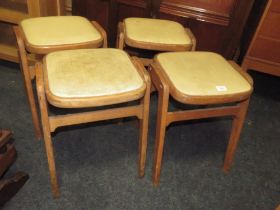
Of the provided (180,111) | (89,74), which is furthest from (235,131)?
(89,74)

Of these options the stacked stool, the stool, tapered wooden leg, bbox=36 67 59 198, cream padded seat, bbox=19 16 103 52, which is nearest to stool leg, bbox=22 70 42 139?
the stacked stool

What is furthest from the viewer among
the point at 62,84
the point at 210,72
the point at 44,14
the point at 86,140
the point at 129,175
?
the point at 44,14

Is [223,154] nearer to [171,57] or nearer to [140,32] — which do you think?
[171,57]

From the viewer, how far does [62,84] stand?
0.81m

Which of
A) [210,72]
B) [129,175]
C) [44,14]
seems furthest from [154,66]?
[44,14]

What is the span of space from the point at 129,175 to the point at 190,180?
0.27 m

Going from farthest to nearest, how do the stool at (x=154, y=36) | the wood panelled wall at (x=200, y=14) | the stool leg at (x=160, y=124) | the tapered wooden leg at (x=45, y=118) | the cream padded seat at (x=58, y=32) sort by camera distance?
the wood panelled wall at (x=200, y=14)
the stool at (x=154, y=36)
the cream padded seat at (x=58, y=32)
the stool leg at (x=160, y=124)
the tapered wooden leg at (x=45, y=118)

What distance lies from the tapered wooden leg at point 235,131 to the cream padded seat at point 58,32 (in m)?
0.64

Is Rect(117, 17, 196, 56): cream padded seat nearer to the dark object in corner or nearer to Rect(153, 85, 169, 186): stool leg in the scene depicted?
Rect(153, 85, 169, 186): stool leg

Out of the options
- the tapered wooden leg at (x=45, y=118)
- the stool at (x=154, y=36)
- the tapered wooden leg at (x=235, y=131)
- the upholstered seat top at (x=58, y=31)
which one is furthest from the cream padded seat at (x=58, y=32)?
the tapered wooden leg at (x=235, y=131)

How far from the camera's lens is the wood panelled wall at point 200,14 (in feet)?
4.85

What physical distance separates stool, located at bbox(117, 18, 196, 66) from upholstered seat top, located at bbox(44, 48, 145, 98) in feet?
0.56

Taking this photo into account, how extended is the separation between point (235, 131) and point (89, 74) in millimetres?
638

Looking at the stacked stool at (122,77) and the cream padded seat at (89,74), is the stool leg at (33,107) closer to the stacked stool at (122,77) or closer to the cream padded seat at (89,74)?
the stacked stool at (122,77)
